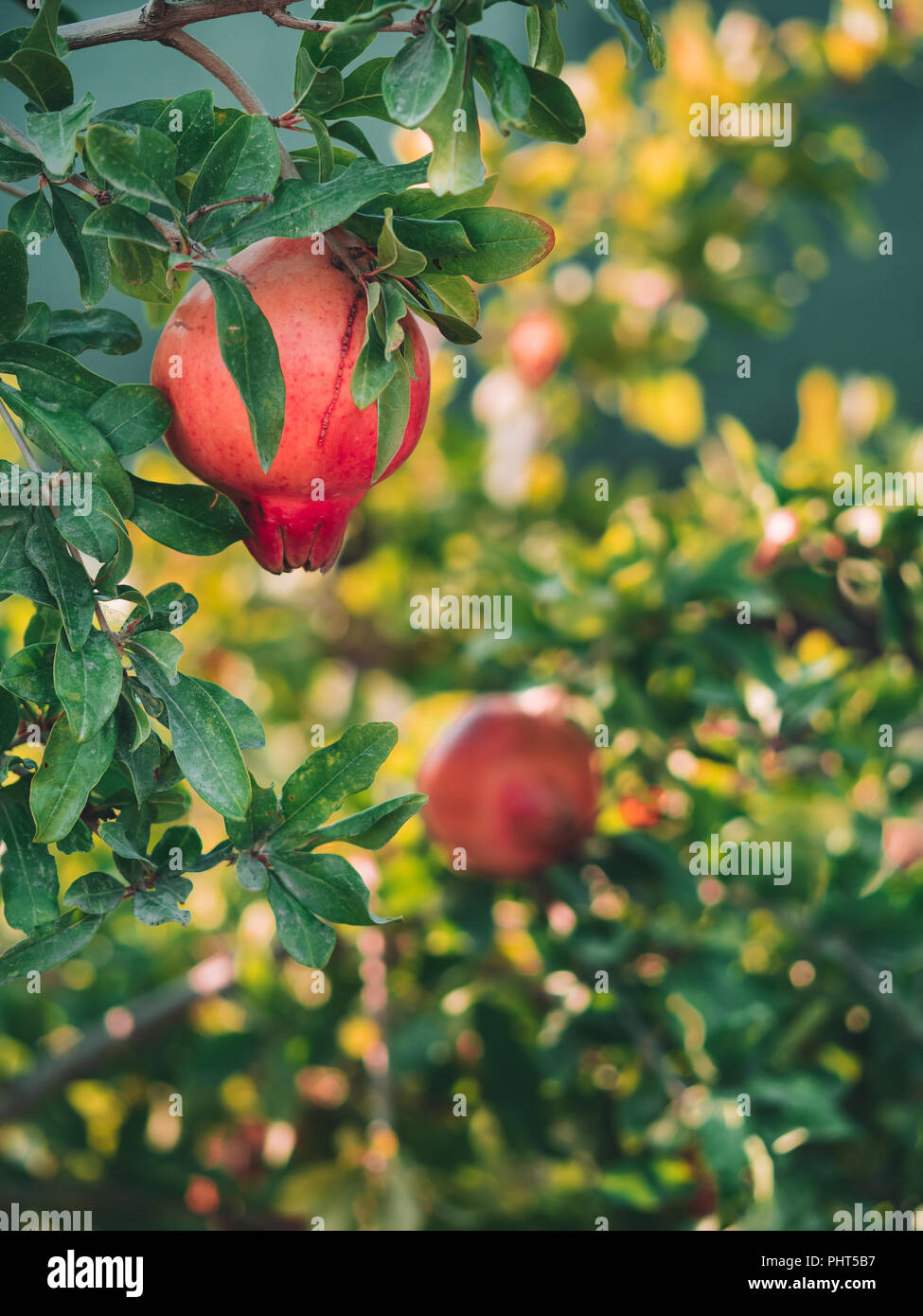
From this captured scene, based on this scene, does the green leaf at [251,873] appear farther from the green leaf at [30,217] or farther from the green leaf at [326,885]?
the green leaf at [30,217]

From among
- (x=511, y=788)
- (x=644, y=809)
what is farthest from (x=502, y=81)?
(x=644, y=809)

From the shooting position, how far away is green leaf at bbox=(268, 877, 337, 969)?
1.41ft

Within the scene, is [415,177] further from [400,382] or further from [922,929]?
[922,929]

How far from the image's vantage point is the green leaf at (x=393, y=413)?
0.42 metres

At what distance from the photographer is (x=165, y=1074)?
3.78 feet

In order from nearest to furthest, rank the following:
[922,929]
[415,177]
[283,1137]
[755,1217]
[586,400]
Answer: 1. [415,177]
2. [755,1217]
3. [922,929]
4. [283,1137]
5. [586,400]

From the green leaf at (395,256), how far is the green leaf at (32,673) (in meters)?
0.19

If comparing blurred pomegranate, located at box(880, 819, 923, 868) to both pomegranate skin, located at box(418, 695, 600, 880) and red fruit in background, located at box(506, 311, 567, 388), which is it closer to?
pomegranate skin, located at box(418, 695, 600, 880)

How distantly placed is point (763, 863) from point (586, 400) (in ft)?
3.10

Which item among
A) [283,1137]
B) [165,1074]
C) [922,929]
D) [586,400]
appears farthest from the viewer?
[586,400]

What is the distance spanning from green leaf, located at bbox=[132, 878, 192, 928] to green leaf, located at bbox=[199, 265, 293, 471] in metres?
0.17

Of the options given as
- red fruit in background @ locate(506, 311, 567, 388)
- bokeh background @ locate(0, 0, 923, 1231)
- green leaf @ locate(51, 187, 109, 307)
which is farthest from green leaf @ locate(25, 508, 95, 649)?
red fruit in background @ locate(506, 311, 567, 388)

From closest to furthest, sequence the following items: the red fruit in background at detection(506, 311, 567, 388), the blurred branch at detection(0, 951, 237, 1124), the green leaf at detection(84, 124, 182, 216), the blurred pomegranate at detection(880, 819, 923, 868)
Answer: the green leaf at detection(84, 124, 182, 216) → the blurred branch at detection(0, 951, 237, 1124) → the blurred pomegranate at detection(880, 819, 923, 868) → the red fruit in background at detection(506, 311, 567, 388)

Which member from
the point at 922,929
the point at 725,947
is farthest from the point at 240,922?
the point at 922,929
